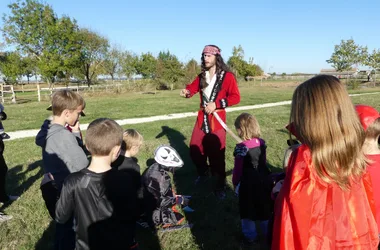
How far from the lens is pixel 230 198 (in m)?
4.09

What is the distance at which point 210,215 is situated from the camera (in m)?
3.67

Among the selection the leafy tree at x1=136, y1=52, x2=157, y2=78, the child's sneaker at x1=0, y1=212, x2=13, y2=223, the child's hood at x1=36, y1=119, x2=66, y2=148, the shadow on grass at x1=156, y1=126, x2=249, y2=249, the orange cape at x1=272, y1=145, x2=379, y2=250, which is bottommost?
the shadow on grass at x1=156, y1=126, x2=249, y2=249

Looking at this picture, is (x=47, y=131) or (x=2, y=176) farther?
(x=2, y=176)

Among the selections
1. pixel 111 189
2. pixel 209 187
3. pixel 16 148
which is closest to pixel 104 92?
pixel 16 148

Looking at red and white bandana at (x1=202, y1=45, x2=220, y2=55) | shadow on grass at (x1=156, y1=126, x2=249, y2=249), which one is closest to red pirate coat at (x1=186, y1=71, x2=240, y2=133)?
red and white bandana at (x1=202, y1=45, x2=220, y2=55)

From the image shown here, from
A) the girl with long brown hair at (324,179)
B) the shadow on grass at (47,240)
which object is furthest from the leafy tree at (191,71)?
the girl with long brown hair at (324,179)

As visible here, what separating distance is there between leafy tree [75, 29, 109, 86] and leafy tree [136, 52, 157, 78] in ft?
15.1

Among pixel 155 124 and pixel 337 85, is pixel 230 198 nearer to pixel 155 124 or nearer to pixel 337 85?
pixel 337 85

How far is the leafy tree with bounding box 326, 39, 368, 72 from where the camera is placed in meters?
35.3

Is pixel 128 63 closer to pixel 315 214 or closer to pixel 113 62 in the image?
pixel 113 62

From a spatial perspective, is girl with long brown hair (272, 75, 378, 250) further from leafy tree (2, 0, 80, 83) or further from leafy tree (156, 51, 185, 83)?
leafy tree (156, 51, 185, 83)

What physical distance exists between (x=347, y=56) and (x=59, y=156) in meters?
40.0

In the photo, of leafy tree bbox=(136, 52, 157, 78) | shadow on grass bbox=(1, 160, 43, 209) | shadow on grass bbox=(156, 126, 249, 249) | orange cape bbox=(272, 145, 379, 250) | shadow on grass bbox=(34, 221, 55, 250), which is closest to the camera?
orange cape bbox=(272, 145, 379, 250)

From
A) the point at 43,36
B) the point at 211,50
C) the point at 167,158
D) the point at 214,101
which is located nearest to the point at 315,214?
the point at 167,158
